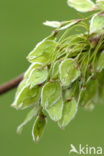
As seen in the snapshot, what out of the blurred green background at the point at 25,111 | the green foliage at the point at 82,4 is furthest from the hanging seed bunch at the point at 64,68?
the blurred green background at the point at 25,111

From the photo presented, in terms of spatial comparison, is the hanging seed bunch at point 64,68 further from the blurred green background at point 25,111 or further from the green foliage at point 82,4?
the blurred green background at point 25,111

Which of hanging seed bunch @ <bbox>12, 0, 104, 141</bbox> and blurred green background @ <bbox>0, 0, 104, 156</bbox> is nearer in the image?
hanging seed bunch @ <bbox>12, 0, 104, 141</bbox>

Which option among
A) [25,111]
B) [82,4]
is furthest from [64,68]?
[25,111]

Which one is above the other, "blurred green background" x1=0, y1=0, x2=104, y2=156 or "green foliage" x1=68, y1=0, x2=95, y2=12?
"green foliage" x1=68, y1=0, x2=95, y2=12

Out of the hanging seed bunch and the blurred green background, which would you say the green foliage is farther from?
the blurred green background

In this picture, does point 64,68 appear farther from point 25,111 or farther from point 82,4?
point 25,111

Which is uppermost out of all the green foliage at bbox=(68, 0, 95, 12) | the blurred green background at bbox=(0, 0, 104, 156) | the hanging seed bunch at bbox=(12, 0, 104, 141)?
the green foliage at bbox=(68, 0, 95, 12)

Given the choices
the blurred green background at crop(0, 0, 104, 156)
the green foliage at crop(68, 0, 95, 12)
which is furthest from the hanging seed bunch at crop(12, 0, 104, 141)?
the blurred green background at crop(0, 0, 104, 156)
